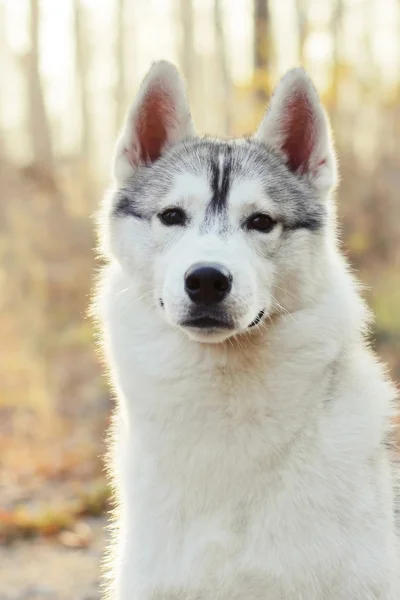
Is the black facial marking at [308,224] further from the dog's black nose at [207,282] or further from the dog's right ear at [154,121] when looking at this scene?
the dog's right ear at [154,121]

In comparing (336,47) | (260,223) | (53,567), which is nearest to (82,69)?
(336,47)

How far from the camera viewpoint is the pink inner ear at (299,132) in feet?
9.93

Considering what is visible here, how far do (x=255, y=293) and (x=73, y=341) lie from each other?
6756 millimetres

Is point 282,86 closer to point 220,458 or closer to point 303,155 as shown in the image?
point 303,155

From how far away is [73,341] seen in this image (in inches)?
356

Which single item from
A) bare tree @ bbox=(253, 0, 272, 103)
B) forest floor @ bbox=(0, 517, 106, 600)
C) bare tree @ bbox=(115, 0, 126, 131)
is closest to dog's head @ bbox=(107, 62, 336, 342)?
forest floor @ bbox=(0, 517, 106, 600)

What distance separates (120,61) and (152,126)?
1570 centimetres

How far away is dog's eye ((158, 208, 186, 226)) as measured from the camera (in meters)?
2.83

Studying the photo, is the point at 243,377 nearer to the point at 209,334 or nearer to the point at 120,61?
the point at 209,334

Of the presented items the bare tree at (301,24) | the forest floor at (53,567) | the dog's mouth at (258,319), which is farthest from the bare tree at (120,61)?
the dog's mouth at (258,319)

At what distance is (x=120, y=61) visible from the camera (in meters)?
18.0

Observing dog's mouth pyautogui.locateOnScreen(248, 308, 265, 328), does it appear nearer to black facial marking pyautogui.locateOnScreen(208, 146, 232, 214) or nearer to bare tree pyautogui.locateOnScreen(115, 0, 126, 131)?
black facial marking pyautogui.locateOnScreen(208, 146, 232, 214)

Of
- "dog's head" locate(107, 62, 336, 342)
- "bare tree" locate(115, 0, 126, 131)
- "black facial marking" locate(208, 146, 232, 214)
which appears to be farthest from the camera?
"bare tree" locate(115, 0, 126, 131)

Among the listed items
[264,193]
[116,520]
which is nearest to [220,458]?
[116,520]
